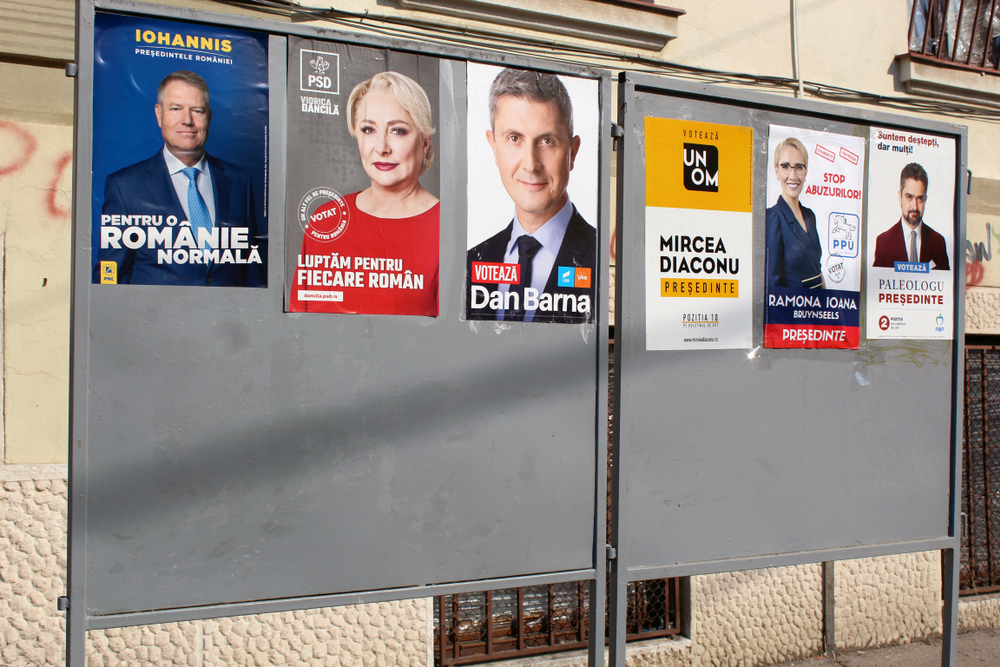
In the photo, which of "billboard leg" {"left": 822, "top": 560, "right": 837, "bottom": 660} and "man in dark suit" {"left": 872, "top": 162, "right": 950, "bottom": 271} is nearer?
"man in dark suit" {"left": 872, "top": 162, "right": 950, "bottom": 271}

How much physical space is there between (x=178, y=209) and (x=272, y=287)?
34 centimetres

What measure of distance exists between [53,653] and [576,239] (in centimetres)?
344

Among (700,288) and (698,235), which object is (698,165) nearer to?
(698,235)

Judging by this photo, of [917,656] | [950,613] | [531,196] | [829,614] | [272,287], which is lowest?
[917,656]

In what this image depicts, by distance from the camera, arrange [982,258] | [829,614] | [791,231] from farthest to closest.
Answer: [982,258] < [829,614] < [791,231]

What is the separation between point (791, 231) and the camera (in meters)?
2.83

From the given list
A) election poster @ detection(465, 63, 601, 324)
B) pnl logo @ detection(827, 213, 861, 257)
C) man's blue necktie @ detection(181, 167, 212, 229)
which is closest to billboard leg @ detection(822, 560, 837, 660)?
pnl logo @ detection(827, 213, 861, 257)

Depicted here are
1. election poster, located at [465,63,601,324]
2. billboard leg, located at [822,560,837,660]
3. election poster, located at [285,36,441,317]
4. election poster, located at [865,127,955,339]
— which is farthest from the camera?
billboard leg, located at [822,560,837,660]

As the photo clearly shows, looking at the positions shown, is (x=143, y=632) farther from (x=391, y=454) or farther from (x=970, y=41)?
(x=970, y=41)

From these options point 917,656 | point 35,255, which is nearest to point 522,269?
point 35,255

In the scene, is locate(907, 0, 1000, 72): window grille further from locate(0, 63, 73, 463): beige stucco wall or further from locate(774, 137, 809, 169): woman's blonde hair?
locate(0, 63, 73, 463): beige stucco wall

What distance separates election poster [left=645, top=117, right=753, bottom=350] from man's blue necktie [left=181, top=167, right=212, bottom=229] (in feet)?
4.82

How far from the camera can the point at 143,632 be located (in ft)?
12.8

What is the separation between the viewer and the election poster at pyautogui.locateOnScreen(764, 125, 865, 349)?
9.23ft
